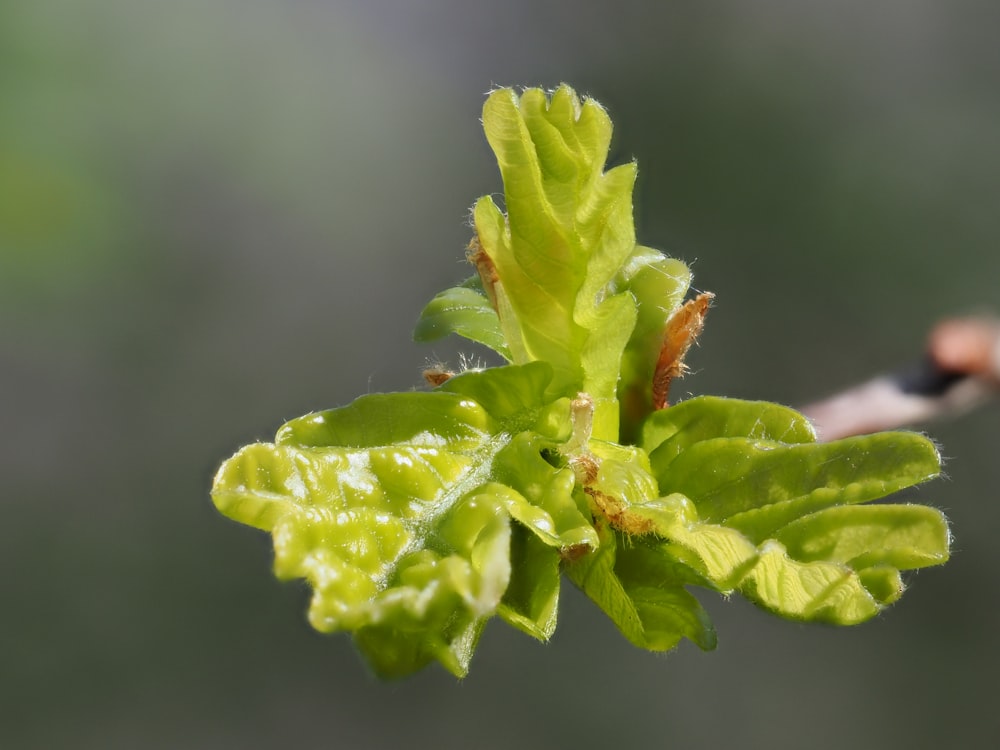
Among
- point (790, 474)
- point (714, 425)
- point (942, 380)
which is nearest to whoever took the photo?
point (790, 474)

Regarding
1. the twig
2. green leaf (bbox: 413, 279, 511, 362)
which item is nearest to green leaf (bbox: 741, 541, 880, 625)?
green leaf (bbox: 413, 279, 511, 362)

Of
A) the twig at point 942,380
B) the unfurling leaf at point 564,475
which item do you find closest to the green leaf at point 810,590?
the unfurling leaf at point 564,475

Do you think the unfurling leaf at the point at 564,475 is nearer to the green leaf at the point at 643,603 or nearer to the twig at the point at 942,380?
the green leaf at the point at 643,603

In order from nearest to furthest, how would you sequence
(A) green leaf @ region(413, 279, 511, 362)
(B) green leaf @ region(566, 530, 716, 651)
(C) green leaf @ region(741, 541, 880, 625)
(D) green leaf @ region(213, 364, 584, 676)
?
1. (D) green leaf @ region(213, 364, 584, 676)
2. (C) green leaf @ region(741, 541, 880, 625)
3. (B) green leaf @ region(566, 530, 716, 651)
4. (A) green leaf @ region(413, 279, 511, 362)

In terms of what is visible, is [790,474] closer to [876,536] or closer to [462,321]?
[876,536]

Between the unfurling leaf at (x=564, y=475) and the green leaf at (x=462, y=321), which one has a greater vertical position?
the green leaf at (x=462, y=321)

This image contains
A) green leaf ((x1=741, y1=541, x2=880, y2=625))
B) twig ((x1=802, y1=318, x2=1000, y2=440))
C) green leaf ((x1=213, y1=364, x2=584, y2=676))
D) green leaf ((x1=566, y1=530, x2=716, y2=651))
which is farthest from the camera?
twig ((x1=802, y1=318, x2=1000, y2=440))

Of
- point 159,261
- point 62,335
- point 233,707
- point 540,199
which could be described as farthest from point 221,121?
point 540,199

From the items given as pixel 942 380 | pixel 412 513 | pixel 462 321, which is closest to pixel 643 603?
pixel 412 513

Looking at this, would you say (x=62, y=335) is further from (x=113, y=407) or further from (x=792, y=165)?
(x=792, y=165)

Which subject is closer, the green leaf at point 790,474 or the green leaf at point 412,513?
the green leaf at point 412,513

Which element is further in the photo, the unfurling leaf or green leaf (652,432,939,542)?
green leaf (652,432,939,542)

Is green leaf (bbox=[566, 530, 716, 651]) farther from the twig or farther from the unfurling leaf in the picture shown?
the twig
